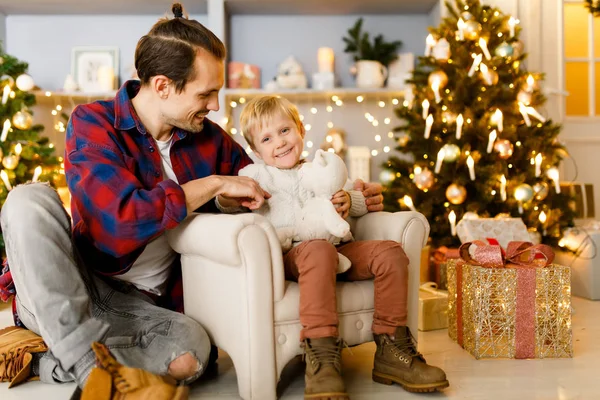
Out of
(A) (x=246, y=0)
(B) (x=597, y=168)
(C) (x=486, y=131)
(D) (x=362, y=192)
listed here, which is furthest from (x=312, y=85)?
(D) (x=362, y=192)

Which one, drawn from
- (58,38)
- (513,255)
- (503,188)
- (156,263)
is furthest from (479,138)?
(58,38)

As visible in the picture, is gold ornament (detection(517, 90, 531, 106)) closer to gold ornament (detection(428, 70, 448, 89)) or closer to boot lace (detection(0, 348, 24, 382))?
gold ornament (detection(428, 70, 448, 89))

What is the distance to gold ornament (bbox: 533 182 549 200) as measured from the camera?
3492mm

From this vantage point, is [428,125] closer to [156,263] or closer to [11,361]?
[156,263]

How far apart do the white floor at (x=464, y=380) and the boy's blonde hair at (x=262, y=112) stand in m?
0.78

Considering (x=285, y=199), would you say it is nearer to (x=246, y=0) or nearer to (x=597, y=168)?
(x=246, y=0)

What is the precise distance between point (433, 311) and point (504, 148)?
120 cm

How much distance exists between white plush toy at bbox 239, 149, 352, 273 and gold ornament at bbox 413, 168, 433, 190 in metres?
1.61

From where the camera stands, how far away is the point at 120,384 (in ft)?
5.14

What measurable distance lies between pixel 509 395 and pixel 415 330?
340 millimetres

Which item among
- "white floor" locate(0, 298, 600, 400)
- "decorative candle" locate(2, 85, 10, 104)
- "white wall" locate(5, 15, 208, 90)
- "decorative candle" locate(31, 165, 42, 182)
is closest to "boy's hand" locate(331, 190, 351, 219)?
"white floor" locate(0, 298, 600, 400)

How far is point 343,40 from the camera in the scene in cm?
450

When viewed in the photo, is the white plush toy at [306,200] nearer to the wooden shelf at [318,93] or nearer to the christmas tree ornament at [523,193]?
the christmas tree ornament at [523,193]

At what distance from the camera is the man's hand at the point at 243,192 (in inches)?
72.1
